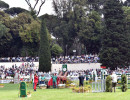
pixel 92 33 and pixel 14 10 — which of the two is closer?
pixel 92 33

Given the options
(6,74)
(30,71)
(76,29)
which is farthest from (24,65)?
(76,29)

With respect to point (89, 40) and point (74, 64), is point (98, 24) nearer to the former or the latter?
point (89, 40)

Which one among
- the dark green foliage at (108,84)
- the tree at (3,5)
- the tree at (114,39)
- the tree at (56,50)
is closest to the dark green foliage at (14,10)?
the tree at (3,5)

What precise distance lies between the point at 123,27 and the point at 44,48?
1356 cm

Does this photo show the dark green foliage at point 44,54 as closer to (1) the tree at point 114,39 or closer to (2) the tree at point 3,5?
(1) the tree at point 114,39

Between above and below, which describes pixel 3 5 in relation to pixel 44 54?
above

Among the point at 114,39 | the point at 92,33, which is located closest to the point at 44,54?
the point at 114,39

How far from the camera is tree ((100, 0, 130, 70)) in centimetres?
5891

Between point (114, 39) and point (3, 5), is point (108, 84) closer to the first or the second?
point (114, 39)

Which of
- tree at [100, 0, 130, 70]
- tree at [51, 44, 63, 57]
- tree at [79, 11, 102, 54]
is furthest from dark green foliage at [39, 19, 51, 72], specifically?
tree at [79, 11, 102, 54]

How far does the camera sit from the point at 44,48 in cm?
5972

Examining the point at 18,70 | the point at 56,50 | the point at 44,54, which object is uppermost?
the point at 56,50

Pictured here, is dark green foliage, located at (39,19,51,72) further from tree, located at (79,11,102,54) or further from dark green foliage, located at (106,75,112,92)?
dark green foliage, located at (106,75,112,92)

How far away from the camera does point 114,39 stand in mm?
60562
